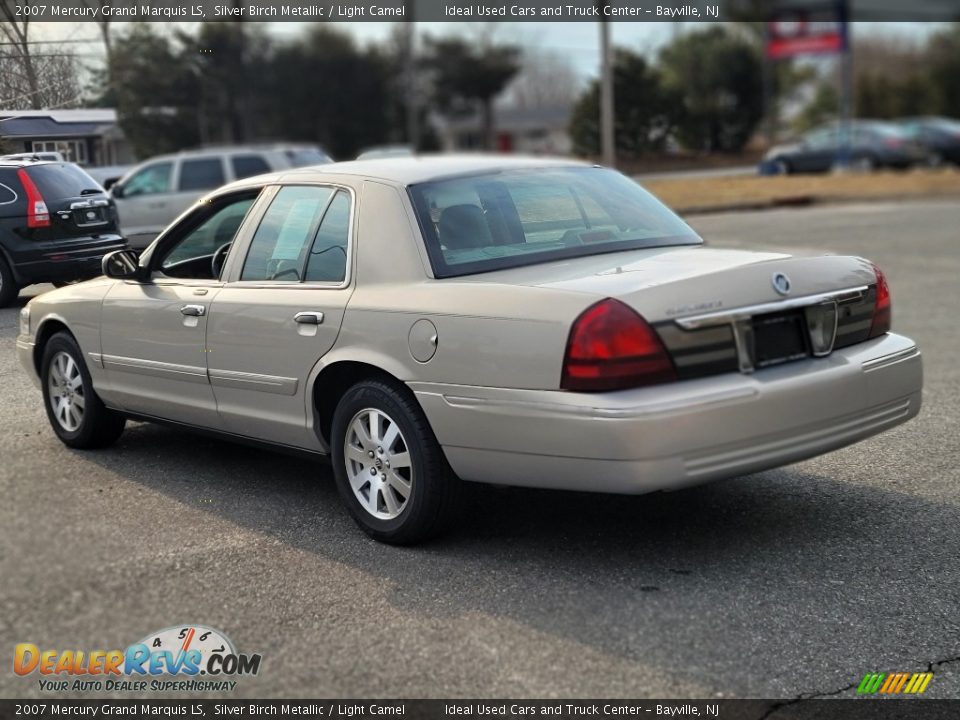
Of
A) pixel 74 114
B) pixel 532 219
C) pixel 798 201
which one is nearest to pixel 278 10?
pixel 74 114

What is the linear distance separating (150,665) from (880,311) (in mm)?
3280

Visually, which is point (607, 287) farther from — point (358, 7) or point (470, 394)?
point (358, 7)

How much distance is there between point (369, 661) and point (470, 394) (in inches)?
44.4

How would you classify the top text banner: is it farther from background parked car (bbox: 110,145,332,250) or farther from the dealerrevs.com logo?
the dealerrevs.com logo

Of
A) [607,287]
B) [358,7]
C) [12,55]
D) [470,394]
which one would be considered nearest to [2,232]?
[12,55]

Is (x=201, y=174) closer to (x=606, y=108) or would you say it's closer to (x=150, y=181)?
(x=150, y=181)

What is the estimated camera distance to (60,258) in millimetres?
5922

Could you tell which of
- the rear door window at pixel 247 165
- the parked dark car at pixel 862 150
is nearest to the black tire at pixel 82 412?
the rear door window at pixel 247 165

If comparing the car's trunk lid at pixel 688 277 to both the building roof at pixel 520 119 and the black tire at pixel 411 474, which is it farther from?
the building roof at pixel 520 119

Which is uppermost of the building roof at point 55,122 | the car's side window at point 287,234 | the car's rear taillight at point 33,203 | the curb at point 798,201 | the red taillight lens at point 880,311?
the building roof at point 55,122

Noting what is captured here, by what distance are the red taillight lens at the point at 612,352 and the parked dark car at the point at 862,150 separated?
3143 cm

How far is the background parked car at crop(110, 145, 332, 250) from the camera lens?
7.67m

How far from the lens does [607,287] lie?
443cm

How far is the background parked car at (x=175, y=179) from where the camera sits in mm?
7675
